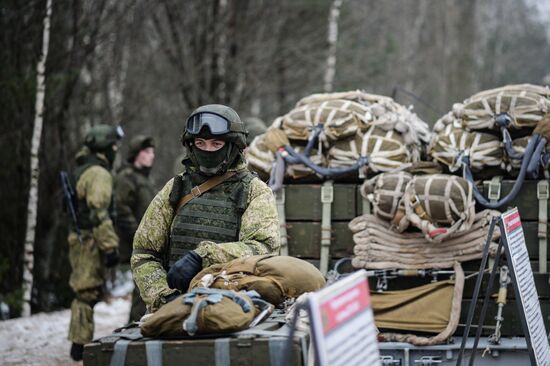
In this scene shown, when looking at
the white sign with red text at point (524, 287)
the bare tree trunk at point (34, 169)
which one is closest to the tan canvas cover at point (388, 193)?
the white sign with red text at point (524, 287)

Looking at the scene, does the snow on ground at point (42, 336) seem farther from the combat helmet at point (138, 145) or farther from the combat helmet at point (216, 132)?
the combat helmet at point (216, 132)

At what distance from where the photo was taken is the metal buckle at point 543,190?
22.7 feet

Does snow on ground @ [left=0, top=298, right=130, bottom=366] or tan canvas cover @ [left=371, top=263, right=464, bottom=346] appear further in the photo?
snow on ground @ [left=0, top=298, right=130, bottom=366]

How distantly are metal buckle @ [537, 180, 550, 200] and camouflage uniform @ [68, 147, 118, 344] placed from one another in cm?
428

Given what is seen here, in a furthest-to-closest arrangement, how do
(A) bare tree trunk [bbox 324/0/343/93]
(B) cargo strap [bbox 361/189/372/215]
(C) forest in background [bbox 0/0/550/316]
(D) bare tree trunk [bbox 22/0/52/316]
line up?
(A) bare tree trunk [bbox 324/0/343/93] < (C) forest in background [bbox 0/0/550/316] < (D) bare tree trunk [bbox 22/0/52/316] < (B) cargo strap [bbox 361/189/372/215]

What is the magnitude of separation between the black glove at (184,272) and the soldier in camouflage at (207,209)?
27 cm

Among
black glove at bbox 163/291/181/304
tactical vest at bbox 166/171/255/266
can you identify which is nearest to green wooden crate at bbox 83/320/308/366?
black glove at bbox 163/291/181/304

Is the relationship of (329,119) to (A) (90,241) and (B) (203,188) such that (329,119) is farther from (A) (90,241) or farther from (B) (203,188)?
(A) (90,241)

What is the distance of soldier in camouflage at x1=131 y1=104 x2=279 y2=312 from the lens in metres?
5.29

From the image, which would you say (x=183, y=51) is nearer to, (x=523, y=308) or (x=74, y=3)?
(x=74, y=3)

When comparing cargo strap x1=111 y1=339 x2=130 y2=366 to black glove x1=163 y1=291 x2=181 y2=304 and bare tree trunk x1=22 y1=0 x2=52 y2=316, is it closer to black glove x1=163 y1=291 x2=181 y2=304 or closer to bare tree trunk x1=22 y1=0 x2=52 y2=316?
black glove x1=163 y1=291 x2=181 y2=304

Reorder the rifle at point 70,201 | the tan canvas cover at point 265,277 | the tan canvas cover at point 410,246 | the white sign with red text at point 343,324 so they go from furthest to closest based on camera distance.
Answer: the rifle at point 70,201 < the tan canvas cover at point 410,246 < the tan canvas cover at point 265,277 < the white sign with red text at point 343,324

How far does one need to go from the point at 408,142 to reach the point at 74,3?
278 inches

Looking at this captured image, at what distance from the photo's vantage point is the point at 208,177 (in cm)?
554
